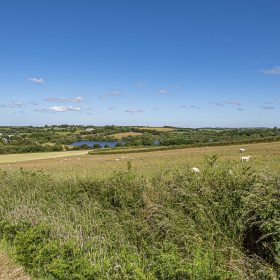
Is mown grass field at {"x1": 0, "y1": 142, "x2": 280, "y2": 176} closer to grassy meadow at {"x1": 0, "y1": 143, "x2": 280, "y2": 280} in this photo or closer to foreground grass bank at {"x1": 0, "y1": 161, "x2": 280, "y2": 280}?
grassy meadow at {"x1": 0, "y1": 143, "x2": 280, "y2": 280}

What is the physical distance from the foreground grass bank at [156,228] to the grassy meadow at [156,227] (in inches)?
0.8

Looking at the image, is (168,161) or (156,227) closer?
(156,227)

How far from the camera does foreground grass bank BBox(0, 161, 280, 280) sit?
18.3 ft

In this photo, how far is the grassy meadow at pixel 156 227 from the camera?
5.57 meters

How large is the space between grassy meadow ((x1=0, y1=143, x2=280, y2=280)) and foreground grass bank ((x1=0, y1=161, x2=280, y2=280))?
2 cm

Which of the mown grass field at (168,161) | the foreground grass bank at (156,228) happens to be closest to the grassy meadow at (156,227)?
the foreground grass bank at (156,228)

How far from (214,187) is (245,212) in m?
1.57

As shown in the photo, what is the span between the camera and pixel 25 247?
695 cm

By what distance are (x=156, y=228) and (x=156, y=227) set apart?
0.09 feet

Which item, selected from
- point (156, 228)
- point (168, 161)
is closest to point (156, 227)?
point (156, 228)

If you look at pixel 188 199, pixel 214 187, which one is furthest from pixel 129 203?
pixel 214 187

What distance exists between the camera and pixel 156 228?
7168 mm

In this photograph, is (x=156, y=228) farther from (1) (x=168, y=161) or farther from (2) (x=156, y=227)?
(1) (x=168, y=161)

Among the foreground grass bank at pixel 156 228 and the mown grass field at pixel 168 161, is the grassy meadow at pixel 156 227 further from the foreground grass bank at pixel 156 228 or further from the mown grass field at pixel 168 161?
the mown grass field at pixel 168 161
